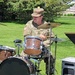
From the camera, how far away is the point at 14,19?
43500 mm

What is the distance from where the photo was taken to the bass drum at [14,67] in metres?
7.30

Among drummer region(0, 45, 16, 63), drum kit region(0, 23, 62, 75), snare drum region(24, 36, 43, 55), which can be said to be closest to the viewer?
drum kit region(0, 23, 62, 75)

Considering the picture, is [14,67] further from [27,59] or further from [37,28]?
[37,28]

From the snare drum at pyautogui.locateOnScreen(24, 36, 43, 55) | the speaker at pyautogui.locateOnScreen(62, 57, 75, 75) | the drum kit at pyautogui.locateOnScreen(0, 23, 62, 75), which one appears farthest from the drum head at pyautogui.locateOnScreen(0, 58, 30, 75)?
the speaker at pyautogui.locateOnScreen(62, 57, 75, 75)

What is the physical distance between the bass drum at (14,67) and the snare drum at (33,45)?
1.07ft

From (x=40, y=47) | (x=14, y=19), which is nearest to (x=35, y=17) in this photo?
(x=40, y=47)

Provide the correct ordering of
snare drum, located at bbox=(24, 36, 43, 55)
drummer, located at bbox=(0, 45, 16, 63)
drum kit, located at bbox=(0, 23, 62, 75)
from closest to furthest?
drum kit, located at bbox=(0, 23, 62, 75) < snare drum, located at bbox=(24, 36, 43, 55) < drummer, located at bbox=(0, 45, 16, 63)

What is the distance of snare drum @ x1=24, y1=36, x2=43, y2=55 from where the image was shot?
7.48 m

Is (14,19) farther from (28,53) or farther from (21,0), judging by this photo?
(28,53)

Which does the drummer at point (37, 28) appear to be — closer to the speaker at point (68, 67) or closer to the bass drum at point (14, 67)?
the speaker at point (68, 67)

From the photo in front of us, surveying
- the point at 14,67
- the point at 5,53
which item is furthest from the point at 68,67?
the point at 5,53

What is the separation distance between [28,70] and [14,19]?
36.5 meters

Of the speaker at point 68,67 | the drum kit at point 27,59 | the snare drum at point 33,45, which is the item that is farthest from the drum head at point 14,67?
the speaker at point 68,67

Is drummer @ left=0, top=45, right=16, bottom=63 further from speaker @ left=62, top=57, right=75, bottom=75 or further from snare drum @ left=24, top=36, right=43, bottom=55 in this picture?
speaker @ left=62, top=57, right=75, bottom=75
